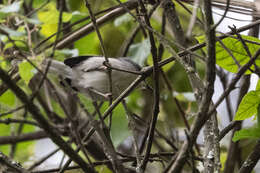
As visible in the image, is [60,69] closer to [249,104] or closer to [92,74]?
[92,74]

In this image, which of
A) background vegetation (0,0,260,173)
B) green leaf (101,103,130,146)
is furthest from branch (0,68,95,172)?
green leaf (101,103,130,146)

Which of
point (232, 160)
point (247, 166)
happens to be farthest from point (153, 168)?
point (247, 166)

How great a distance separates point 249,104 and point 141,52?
4.50 feet

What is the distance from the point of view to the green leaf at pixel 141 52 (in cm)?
273

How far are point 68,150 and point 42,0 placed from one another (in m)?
1.59

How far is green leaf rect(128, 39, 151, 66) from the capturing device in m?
2.73

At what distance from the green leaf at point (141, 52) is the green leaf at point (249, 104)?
1.26 meters

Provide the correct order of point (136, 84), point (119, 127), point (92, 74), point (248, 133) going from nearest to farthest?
point (248, 133) → point (136, 84) → point (119, 127) → point (92, 74)

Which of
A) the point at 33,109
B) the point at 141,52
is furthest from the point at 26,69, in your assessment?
the point at 141,52

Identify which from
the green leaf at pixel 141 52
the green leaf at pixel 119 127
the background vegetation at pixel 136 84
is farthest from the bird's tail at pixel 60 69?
the green leaf at pixel 141 52

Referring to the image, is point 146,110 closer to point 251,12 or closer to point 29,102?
point 251,12

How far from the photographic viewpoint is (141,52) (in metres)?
2.76

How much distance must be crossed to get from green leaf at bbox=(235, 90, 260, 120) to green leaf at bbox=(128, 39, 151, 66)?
1.26 meters

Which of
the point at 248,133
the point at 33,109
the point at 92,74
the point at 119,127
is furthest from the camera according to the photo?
the point at 92,74
